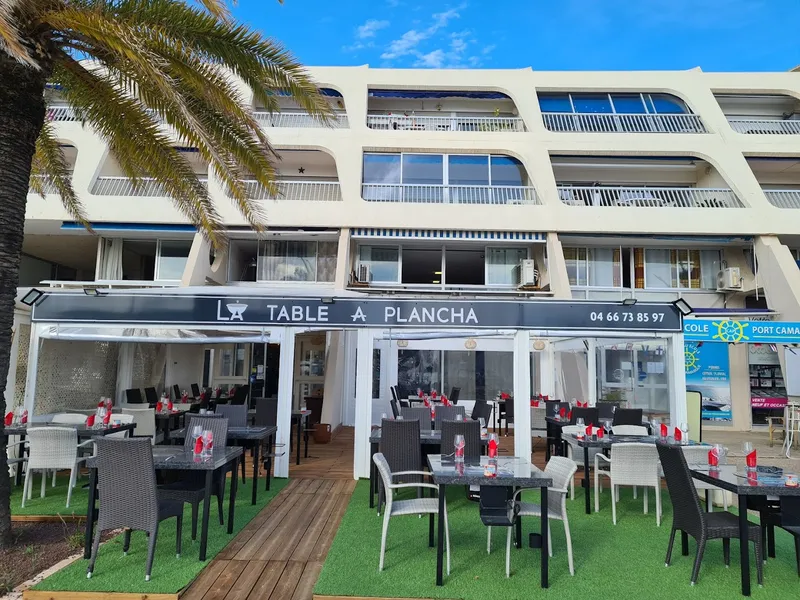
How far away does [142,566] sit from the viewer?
4574 mm

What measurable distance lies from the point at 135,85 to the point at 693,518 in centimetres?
656

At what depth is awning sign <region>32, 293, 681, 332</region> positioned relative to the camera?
827 cm

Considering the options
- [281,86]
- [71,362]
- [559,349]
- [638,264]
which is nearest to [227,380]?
[71,362]

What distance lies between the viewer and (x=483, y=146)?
52.5 feet

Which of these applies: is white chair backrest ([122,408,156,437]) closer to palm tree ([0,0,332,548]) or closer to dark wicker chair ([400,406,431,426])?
palm tree ([0,0,332,548])

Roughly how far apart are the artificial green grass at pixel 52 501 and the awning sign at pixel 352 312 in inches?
92.7

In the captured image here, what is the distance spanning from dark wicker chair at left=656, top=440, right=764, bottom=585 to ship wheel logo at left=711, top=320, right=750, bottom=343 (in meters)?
7.23

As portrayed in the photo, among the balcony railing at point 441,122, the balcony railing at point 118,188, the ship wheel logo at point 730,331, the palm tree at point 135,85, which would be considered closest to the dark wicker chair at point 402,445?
the palm tree at point 135,85

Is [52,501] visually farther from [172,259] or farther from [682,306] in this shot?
[172,259]

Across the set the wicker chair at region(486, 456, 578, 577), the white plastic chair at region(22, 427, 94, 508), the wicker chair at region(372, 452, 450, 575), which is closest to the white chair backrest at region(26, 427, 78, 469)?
the white plastic chair at region(22, 427, 94, 508)

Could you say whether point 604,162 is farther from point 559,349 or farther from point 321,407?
point 321,407

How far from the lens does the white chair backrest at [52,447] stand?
6613 millimetres

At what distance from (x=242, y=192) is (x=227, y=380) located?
920 centimetres

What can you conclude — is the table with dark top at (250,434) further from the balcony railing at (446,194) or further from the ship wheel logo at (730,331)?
the balcony railing at (446,194)
